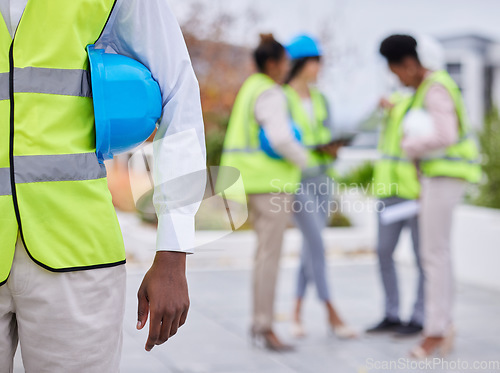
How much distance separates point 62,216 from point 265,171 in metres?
3.23

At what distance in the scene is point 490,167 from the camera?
8.41 m

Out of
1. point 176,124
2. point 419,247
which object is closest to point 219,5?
point 419,247

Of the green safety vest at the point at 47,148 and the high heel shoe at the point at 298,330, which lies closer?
the green safety vest at the point at 47,148

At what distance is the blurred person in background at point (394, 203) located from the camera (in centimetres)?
502

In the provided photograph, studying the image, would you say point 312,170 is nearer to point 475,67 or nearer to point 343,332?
point 343,332

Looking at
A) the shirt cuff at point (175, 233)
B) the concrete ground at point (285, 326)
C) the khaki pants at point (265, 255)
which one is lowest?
the concrete ground at point (285, 326)

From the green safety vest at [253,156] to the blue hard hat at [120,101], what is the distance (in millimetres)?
2999

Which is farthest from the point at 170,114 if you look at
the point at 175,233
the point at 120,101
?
the point at 175,233

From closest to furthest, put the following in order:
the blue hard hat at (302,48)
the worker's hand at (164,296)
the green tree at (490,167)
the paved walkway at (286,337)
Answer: the worker's hand at (164,296)
the paved walkway at (286,337)
the blue hard hat at (302,48)
the green tree at (490,167)

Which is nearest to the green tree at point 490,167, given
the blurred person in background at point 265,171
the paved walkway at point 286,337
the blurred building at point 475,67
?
the paved walkway at point 286,337

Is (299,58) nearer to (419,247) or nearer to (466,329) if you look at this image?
(419,247)

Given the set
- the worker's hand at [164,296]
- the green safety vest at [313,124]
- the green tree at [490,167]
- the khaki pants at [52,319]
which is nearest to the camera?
the khaki pants at [52,319]

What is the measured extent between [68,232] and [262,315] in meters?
3.43

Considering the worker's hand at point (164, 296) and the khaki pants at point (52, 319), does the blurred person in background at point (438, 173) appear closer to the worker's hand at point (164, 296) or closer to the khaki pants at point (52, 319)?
the worker's hand at point (164, 296)
